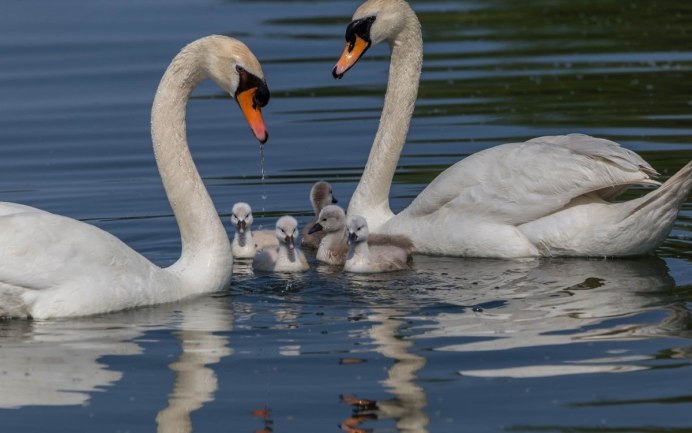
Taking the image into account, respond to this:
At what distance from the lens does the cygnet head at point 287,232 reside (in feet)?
39.6

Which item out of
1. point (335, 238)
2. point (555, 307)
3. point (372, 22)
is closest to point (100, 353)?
point (555, 307)

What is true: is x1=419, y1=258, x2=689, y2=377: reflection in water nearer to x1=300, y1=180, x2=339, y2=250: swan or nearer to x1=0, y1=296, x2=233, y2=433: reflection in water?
x1=0, y1=296, x2=233, y2=433: reflection in water

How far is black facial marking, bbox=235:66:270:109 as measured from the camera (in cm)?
1070

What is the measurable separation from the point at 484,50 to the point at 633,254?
9971 millimetres

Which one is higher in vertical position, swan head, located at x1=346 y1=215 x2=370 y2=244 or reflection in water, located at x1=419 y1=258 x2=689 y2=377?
swan head, located at x1=346 y1=215 x2=370 y2=244

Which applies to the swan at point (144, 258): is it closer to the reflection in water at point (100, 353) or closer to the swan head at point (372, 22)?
the reflection in water at point (100, 353)

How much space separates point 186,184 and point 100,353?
2.03 meters

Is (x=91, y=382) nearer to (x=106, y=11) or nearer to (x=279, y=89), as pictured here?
(x=279, y=89)

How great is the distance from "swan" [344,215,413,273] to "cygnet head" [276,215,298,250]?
40cm

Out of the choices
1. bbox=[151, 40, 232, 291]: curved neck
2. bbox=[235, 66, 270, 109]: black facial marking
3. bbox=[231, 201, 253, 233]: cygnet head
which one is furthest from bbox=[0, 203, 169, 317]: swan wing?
bbox=[231, 201, 253, 233]: cygnet head

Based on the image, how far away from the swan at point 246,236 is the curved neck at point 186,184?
5.16 ft

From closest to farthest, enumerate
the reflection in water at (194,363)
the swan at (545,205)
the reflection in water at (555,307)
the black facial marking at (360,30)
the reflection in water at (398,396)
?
1. the reflection in water at (398,396)
2. the reflection in water at (194,363)
3. the reflection in water at (555,307)
4. the swan at (545,205)
5. the black facial marking at (360,30)

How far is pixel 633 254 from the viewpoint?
12047mm

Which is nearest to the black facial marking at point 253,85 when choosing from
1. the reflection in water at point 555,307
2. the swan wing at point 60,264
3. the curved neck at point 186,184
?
the curved neck at point 186,184
